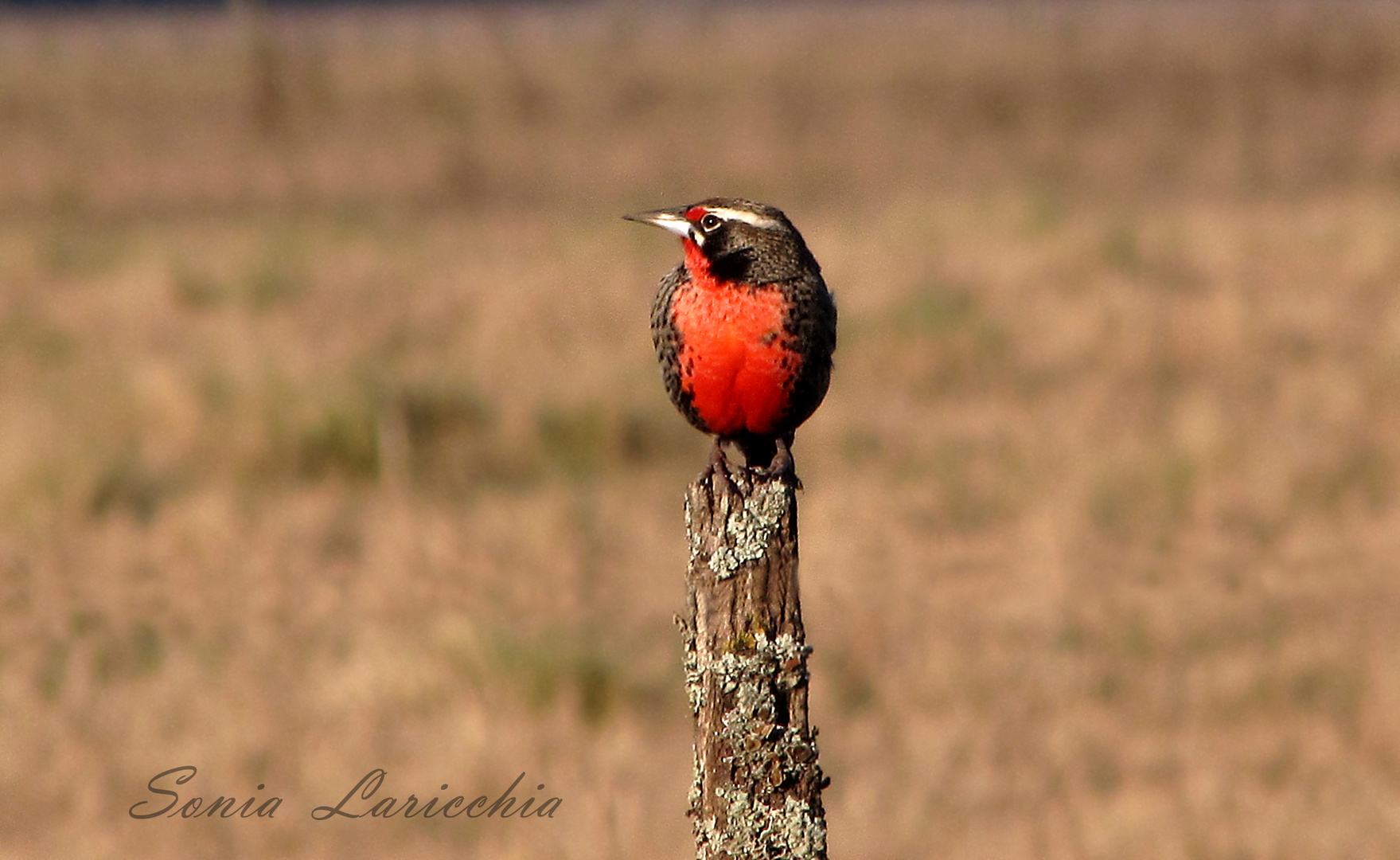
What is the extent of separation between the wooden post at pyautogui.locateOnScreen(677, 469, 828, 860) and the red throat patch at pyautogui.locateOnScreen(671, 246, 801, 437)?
0.57 m

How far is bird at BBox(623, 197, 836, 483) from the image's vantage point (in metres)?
3.63

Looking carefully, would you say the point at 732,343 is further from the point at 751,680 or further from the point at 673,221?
the point at 751,680

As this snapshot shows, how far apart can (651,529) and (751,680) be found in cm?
549

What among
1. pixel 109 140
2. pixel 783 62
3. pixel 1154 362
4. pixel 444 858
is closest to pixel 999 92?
pixel 783 62

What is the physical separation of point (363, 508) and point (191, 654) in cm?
187

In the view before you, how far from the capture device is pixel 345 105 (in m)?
27.3

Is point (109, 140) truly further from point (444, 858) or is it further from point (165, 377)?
point (444, 858)

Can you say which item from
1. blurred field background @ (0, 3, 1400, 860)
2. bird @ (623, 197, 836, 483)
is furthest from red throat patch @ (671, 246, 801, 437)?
blurred field background @ (0, 3, 1400, 860)

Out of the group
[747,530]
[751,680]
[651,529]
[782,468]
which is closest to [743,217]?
[782,468]

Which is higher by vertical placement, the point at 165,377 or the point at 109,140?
the point at 109,140

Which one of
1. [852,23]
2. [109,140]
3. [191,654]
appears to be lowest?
[191,654]

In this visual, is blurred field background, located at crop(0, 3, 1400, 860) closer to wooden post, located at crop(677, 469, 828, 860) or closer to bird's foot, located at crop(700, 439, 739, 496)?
bird's foot, located at crop(700, 439, 739, 496)

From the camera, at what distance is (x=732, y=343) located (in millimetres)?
3621

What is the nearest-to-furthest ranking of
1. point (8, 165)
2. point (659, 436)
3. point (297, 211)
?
point (659, 436) < point (297, 211) < point (8, 165)
